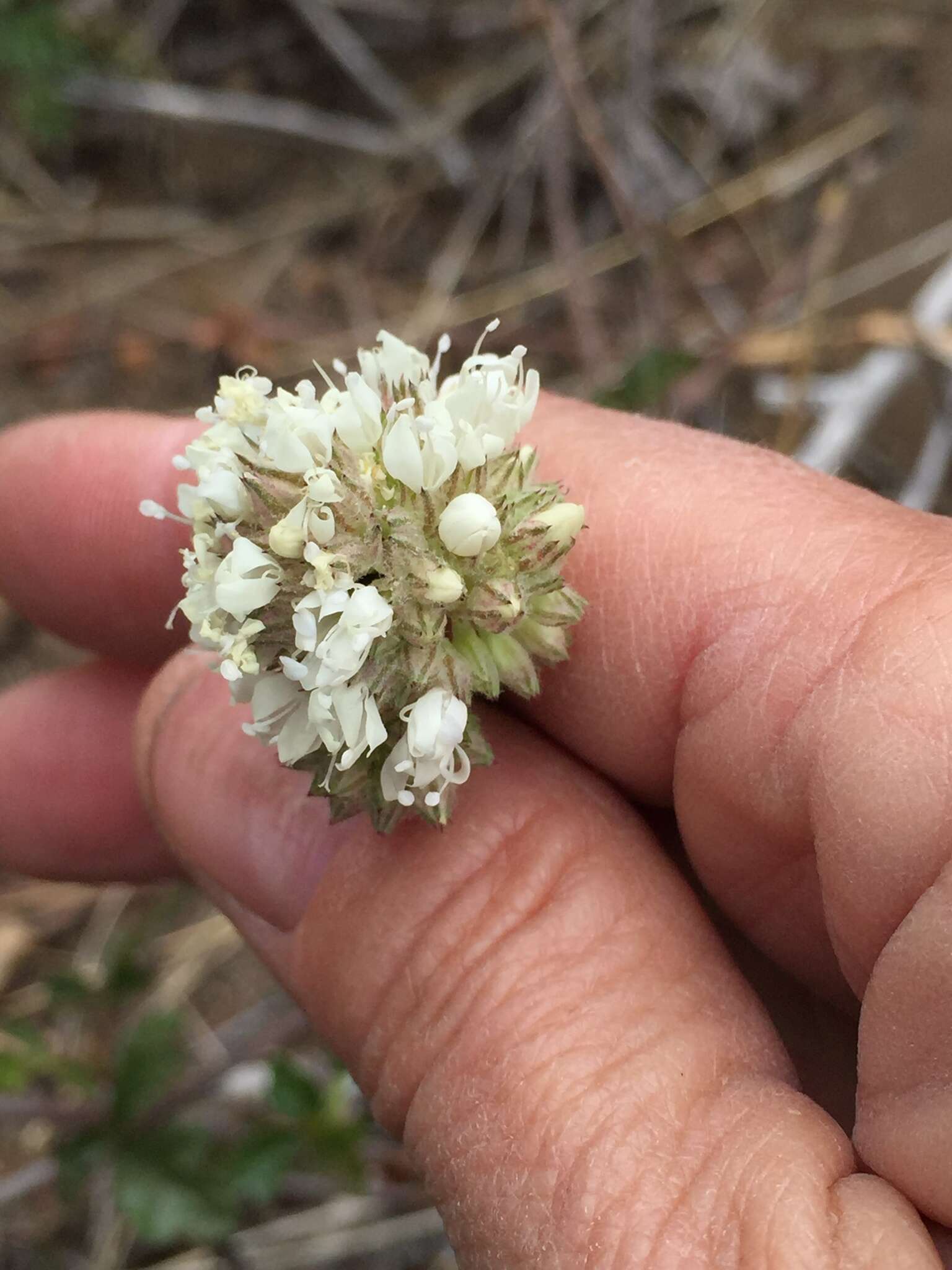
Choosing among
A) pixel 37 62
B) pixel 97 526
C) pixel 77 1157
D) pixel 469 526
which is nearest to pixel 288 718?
pixel 469 526

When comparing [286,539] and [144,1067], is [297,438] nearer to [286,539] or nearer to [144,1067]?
[286,539]

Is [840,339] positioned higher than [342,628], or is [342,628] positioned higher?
[840,339]

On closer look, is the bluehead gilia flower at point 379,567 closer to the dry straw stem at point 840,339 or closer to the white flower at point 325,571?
the white flower at point 325,571

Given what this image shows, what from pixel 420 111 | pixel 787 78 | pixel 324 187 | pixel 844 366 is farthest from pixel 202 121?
pixel 844 366

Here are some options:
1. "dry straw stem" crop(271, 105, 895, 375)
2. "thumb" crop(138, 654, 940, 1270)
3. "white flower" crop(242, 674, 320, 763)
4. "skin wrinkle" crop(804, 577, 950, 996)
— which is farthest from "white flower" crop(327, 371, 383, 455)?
"dry straw stem" crop(271, 105, 895, 375)

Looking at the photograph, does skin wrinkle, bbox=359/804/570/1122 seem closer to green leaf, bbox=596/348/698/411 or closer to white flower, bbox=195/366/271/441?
white flower, bbox=195/366/271/441

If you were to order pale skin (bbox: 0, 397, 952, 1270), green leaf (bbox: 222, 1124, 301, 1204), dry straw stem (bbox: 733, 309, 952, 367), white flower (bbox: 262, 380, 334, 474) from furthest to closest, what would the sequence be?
1. dry straw stem (bbox: 733, 309, 952, 367)
2. green leaf (bbox: 222, 1124, 301, 1204)
3. white flower (bbox: 262, 380, 334, 474)
4. pale skin (bbox: 0, 397, 952, 1270)

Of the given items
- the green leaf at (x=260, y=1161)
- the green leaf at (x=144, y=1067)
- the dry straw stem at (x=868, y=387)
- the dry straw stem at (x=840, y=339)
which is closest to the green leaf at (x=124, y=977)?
the green leaf at (x=144, y=1067)
